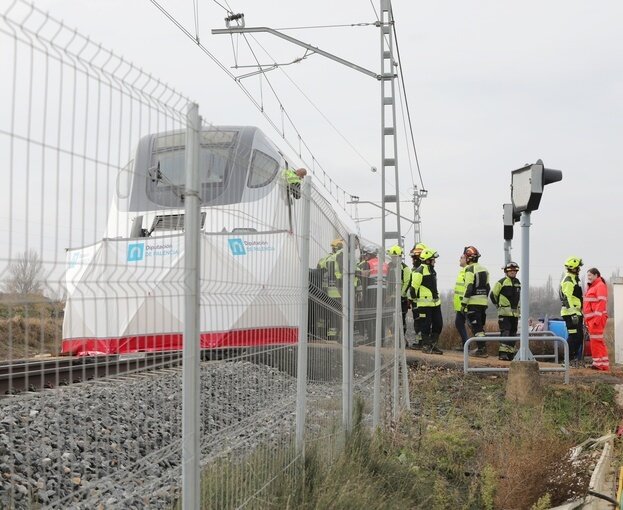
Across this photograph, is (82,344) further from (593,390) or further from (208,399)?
(593,390)

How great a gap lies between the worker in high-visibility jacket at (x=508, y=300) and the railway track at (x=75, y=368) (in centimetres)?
1326

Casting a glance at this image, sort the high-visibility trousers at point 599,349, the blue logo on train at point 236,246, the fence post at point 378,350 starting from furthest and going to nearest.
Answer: the high-visibility trousers at point 599,349, the fence post at point 378,350, the blue logo on train at point 236,246

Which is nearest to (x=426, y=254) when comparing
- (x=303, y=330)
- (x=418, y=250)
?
(x=418, y=250)

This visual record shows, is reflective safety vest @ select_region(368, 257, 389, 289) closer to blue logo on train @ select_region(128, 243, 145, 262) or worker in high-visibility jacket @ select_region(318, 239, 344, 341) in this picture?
worker in high-visibility jacket @ select_region(318, 239, 344, 341)

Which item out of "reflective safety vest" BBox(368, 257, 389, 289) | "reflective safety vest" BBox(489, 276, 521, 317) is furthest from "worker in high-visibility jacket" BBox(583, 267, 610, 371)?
"reflective safety vest" BBox(368, 257, 389, 289)

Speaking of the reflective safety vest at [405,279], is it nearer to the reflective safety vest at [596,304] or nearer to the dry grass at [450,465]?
the reflective safety vest at [596,304]

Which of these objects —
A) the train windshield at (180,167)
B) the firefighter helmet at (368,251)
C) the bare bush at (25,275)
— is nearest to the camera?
the bare bush at (25,275)

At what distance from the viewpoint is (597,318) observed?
49.9 ft

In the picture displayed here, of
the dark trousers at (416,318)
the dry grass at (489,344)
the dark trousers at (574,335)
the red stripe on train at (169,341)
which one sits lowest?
the dry grass at (489,344)

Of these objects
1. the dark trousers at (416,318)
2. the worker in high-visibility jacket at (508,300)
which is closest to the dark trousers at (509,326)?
the worker in high-visibility jacket at (508,300)

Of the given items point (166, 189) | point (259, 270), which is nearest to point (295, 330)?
point (259, 270)

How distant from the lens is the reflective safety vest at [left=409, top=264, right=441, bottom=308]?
16703mm

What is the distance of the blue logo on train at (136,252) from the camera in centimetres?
318

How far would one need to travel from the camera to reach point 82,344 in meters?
2.75
